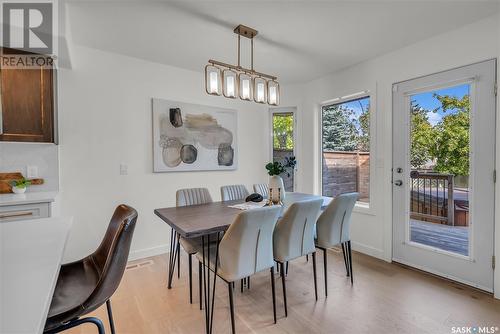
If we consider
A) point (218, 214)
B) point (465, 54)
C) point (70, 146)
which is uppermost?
point (465, 54)

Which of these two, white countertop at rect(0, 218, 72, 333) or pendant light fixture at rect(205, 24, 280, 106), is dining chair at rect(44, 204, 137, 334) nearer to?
white countertop at rect(0, 218, 72, 333)

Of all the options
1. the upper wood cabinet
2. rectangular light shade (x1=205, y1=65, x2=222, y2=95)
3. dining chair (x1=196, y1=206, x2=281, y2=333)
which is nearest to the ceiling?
rectangular light shade (x1=205, y1=65, x2=222, y2=95)

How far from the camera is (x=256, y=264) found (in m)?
1.75

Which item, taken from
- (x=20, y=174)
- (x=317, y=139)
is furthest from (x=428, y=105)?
(x=20, y=174)

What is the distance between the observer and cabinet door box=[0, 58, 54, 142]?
2152 millimetres

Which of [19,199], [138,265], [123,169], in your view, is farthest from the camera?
[123,169]

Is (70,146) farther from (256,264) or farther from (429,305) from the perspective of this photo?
(429,305)

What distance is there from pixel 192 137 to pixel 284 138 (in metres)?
1.56

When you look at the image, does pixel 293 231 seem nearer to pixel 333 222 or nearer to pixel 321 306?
pixel 333 222

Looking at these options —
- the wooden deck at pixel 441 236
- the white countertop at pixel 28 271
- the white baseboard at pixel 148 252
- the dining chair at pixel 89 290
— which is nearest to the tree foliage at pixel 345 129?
the wooden deck at pixel 441 236

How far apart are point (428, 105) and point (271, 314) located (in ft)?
8.41

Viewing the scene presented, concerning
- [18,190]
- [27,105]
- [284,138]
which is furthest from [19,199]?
[284,138]

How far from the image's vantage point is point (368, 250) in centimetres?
319

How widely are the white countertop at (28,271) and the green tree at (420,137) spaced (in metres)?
3.13
